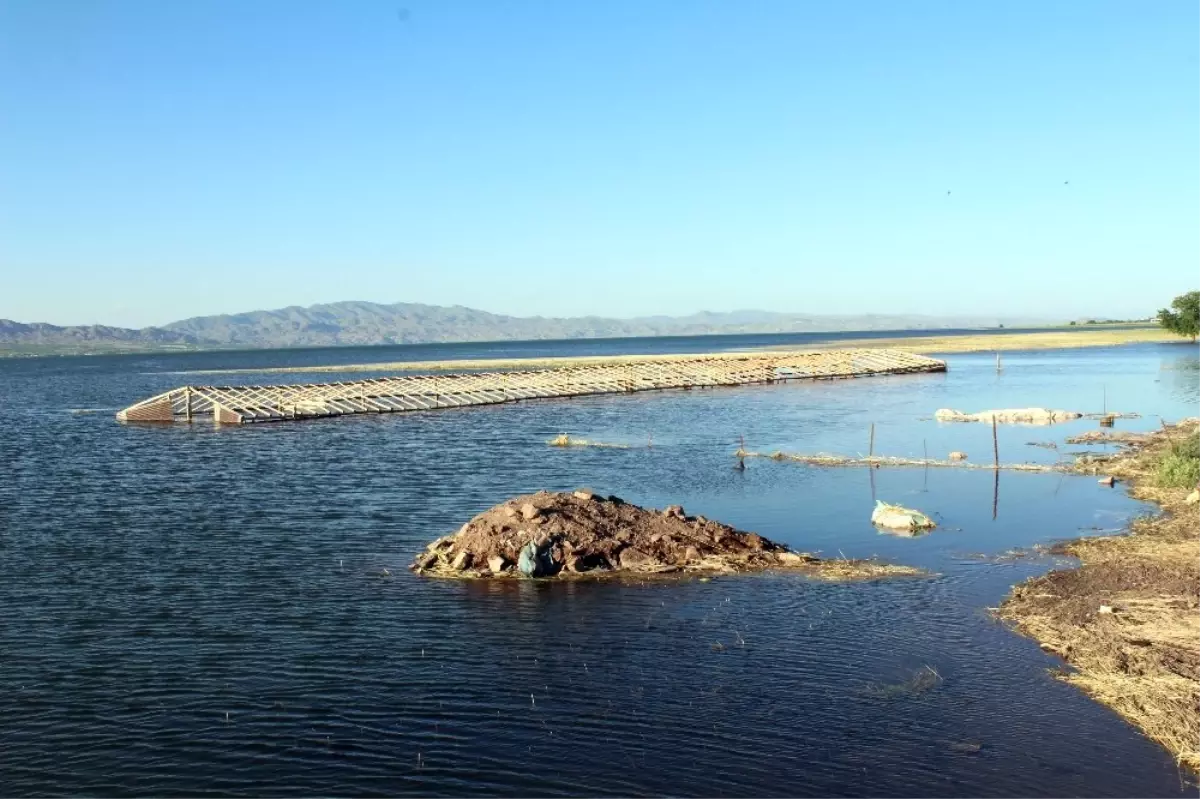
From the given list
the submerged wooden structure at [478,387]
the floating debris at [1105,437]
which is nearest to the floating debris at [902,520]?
the floating debris at [1105,437]

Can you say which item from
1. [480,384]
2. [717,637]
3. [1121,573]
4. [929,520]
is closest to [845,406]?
[480,384]

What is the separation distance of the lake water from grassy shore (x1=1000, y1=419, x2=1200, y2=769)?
0.45 meters

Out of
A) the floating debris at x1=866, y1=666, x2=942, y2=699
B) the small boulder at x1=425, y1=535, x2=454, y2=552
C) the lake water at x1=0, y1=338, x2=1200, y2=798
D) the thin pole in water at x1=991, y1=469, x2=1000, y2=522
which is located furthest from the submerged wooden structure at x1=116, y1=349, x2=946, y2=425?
the floating debris at x1=866, y1=666, x2=942, y2=699

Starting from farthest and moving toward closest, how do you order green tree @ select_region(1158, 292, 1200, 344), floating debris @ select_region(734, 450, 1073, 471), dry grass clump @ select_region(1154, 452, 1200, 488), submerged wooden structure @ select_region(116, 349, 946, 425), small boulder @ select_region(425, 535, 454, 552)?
green tree @ select_region(1158, 292, 1200, 344) → submerged wooden structure @ select_region(116, 349, 946, 425) → floating debris @ select_region(734, 450, 1073, 471) → dry grass clump @ select_region(1154, 452, 1200, 488) → small boulder @ select_region(425, 535, 454, 552)

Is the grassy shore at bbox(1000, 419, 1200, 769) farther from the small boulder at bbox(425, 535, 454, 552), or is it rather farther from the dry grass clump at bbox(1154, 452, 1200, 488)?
the small boulder at bbox(425, 535, 454, 552)

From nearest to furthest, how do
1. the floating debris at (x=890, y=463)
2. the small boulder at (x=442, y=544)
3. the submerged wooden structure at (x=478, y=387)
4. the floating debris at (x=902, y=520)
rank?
the small boulder at (x=442, y=544) → the floating debris at (x=902, y=520) → the floating debris at (x=890, y=463) → the submerged wooden structure at (x=478, y=387)

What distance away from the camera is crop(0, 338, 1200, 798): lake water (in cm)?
1176

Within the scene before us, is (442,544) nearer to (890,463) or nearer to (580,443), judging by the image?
(890,463)

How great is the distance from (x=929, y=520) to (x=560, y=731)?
15288mm

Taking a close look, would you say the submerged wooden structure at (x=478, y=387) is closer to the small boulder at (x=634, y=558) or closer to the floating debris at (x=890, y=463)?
the floating debris at (x=890, y=463)

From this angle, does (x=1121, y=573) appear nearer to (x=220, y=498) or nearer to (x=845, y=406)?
(x=220, y=498)

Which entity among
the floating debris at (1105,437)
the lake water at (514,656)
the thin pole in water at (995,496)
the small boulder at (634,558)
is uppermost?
the floating debris at (1105,437)

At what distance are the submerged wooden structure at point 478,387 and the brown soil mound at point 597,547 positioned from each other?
42032 mm

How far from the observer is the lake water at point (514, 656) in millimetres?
11758
